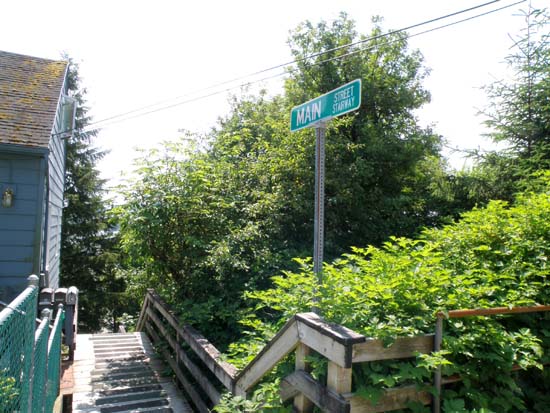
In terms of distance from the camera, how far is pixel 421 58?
9.42m

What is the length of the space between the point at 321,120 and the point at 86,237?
17.7m

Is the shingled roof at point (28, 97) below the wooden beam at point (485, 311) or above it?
above

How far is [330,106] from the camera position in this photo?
2.78 meters

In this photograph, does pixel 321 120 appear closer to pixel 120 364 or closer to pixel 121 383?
pixel 121 383

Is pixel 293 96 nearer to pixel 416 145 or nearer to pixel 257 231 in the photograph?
pixel 416 145

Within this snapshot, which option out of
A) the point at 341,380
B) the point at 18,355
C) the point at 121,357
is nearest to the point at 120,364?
the point at 121,357

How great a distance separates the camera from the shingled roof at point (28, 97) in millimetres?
6332

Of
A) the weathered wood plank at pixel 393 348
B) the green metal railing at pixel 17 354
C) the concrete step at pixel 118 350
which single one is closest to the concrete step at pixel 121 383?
the concrete step at pixel 118 350

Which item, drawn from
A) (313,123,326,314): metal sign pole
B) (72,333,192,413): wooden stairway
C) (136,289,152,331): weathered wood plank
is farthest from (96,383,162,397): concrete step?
(313,123,326,314): metal sign pole

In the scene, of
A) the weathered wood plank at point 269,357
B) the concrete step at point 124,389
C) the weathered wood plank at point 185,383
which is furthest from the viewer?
the concrete step at point 124,389

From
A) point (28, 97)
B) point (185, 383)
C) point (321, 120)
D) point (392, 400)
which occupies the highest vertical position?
point (28, 97)

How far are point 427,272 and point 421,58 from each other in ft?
26.9

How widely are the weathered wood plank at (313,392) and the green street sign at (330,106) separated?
169 centimetres

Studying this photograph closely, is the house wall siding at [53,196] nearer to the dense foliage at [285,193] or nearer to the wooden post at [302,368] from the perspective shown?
the dense foliage at [285,193]
